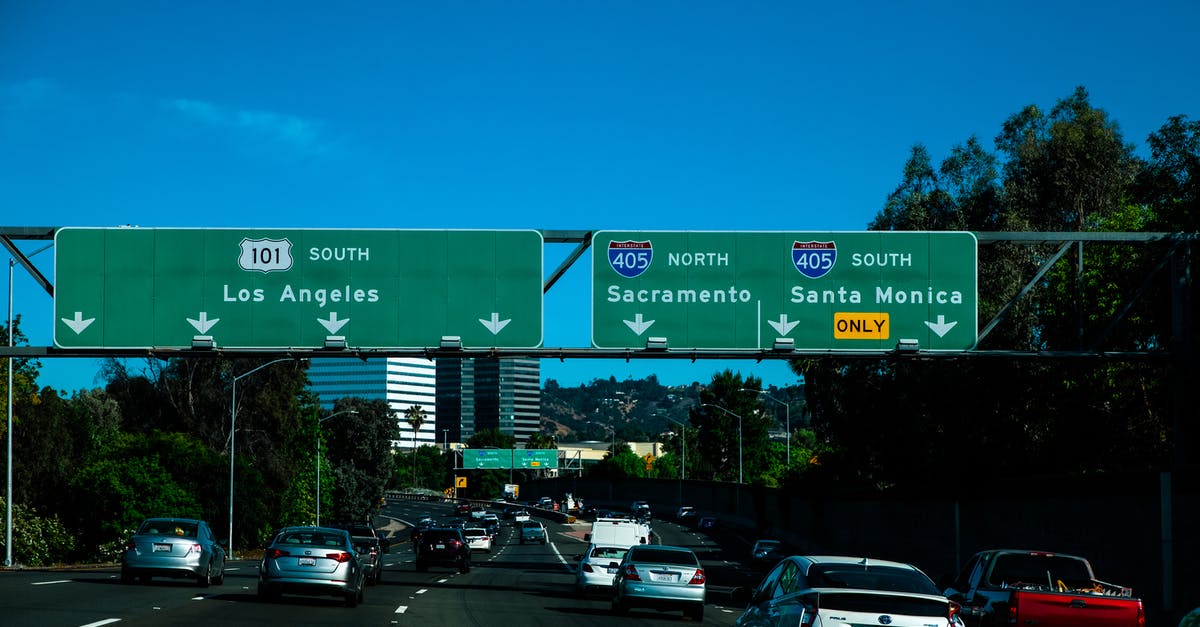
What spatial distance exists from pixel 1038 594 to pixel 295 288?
1694 cm

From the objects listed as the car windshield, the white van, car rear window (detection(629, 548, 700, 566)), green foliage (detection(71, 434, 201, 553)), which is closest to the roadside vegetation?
green foliage (detection(71, 434, 201, 553))

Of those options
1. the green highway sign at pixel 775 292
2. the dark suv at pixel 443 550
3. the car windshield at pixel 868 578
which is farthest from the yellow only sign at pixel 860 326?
the dark suv at pixel 443 550

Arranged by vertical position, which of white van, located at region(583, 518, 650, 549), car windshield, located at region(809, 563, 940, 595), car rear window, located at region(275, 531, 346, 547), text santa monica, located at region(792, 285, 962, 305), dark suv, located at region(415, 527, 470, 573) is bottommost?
dark suv, located at region(415, 527, 470, 573)

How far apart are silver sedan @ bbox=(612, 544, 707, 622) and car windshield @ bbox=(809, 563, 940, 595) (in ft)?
43.2

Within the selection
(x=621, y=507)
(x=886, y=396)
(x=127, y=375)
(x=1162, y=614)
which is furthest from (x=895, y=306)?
(x=621, y=507)

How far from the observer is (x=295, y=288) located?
2927 cm

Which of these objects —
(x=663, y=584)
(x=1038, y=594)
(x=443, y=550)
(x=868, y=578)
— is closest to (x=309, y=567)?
(x=663, y=584)

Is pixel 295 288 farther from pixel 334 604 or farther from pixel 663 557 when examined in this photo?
pixel 663 557

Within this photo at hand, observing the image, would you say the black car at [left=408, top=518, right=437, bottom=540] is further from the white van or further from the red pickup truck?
the red pickup truck

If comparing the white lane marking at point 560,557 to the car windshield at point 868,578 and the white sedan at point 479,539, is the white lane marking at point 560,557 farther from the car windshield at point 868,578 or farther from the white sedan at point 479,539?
the car windshield at point 868,578

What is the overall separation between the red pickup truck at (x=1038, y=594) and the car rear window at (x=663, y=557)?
22.7 feet

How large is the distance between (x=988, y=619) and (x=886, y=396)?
36615 mm

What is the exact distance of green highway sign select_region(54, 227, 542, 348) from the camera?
95.2 ft

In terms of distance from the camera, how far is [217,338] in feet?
95.1
